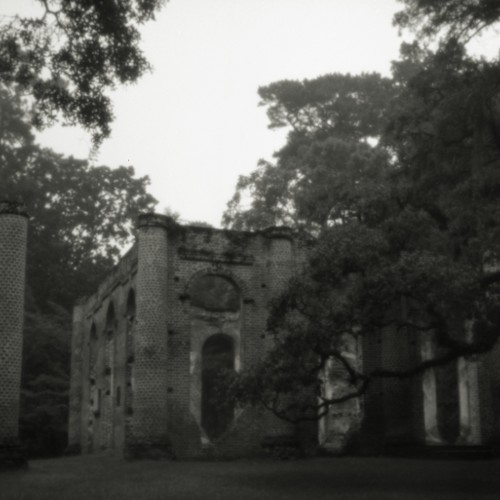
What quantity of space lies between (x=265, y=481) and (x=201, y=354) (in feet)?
27.2

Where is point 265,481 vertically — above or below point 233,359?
below

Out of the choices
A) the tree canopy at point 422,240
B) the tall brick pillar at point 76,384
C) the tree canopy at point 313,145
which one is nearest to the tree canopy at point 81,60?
the tree canopy at point 422,240

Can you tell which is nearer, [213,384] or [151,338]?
[151,338]

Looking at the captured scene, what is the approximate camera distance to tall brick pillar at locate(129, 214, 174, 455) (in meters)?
19.9

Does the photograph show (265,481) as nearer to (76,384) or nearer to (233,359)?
(233,359)

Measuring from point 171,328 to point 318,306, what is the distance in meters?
8.12

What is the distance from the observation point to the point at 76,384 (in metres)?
30.8

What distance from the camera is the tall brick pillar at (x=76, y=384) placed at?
30.2 metres

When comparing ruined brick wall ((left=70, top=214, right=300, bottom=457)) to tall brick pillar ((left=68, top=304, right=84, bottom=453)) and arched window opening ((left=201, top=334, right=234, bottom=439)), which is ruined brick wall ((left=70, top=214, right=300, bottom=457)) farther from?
tall brick pillar ((left=68, top=304, right=84, bottom=453))

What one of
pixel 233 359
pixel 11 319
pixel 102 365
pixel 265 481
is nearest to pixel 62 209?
pixel 102 365

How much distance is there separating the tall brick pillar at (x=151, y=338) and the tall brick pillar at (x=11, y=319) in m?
3.57

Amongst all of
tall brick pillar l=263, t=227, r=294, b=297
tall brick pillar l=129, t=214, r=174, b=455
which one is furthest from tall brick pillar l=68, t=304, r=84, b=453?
tall brick pillar l=263, t=227, r=294, b=297

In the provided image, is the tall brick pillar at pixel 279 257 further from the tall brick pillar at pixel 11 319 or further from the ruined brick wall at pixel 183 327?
the tall brick pillar at pixel 11 319

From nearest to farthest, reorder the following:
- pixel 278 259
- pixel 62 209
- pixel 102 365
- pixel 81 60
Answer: pixel 81 60, pixel 278 259, pixel 102 365, pixel 62 209
